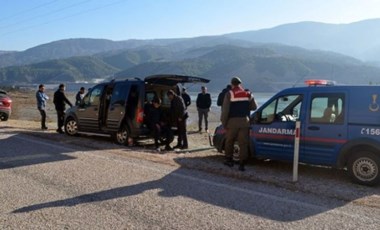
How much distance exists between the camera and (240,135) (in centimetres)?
909

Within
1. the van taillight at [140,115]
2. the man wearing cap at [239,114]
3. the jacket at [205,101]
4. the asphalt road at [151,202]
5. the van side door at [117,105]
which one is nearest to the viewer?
the asphalt road at [151,202]

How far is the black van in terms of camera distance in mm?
12367

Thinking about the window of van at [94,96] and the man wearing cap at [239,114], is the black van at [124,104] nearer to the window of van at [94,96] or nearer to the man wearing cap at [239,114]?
the window of van at [94,96]

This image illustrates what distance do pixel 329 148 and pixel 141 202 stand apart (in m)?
3.88

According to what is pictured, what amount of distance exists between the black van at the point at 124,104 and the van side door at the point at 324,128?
184 inches

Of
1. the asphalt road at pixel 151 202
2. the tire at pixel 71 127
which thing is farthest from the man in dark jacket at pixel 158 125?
the tire at pixel 71 127

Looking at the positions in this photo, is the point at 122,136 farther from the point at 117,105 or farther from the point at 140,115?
the point at 140,115

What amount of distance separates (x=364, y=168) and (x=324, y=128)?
100 cm

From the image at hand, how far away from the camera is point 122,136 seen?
42.2 feet

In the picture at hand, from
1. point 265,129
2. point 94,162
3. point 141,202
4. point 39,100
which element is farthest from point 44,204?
point 39,100

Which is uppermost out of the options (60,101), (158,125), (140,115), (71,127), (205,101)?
(205,101)

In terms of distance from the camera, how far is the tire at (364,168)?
768 cm

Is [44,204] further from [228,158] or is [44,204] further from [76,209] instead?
[228,158]

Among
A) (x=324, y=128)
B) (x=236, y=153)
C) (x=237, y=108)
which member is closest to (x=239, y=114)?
(x=237, y=108)
